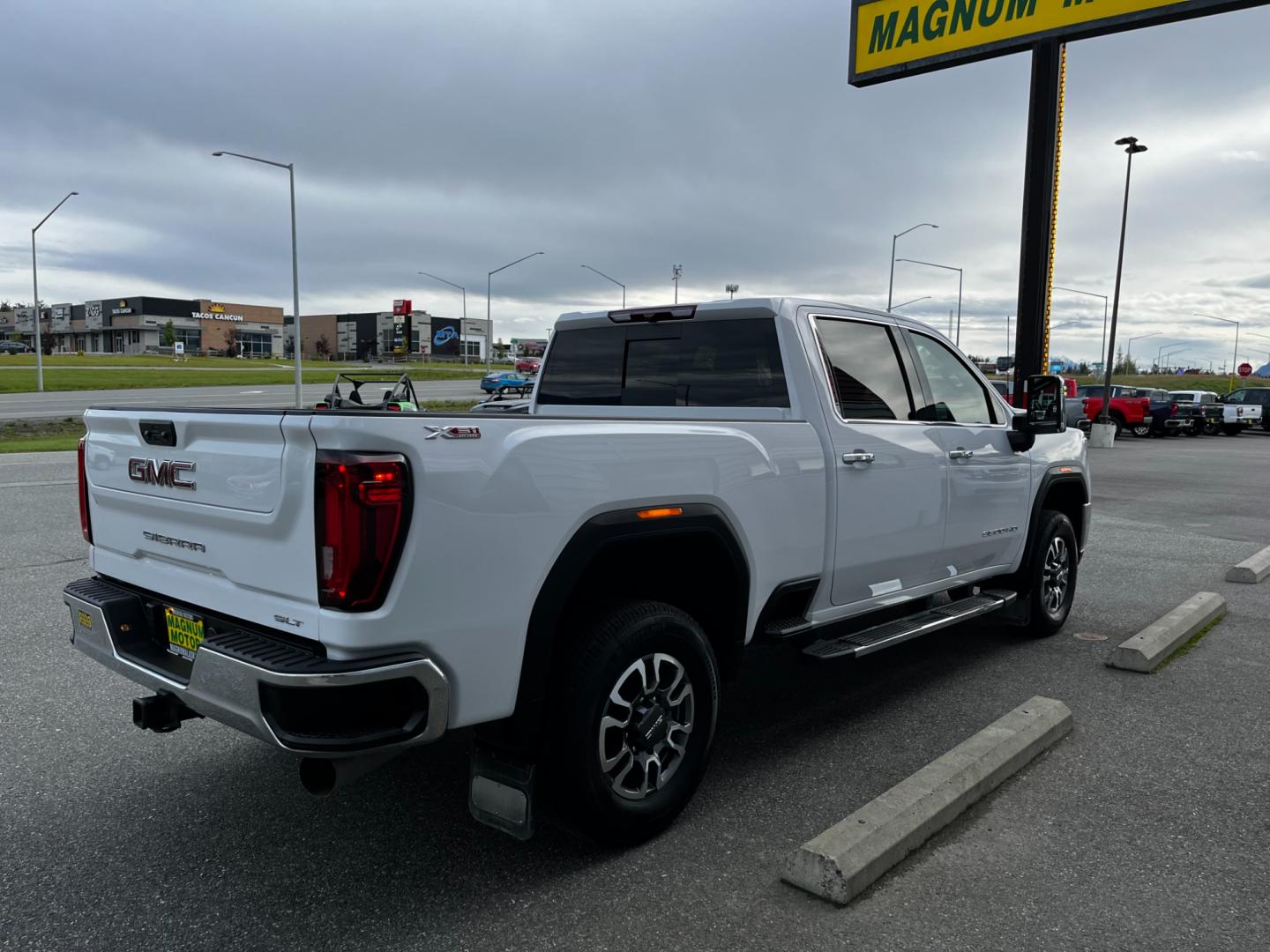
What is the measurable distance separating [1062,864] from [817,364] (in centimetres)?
223

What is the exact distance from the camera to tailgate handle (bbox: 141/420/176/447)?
3208 mm

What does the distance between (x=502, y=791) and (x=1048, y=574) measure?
455 cm

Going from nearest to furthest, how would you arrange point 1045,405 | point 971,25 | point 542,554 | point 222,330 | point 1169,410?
1. point 542,554
2. point 1045,405
3. point 971,25
4. point 1169,410
5. point 222,330

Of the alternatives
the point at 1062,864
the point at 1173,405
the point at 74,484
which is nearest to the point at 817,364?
the point at 1062,864

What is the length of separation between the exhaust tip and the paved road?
75.6 ft

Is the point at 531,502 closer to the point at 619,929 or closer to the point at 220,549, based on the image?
the point at 220,549

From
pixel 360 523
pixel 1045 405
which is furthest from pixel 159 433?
pixel 1045 405

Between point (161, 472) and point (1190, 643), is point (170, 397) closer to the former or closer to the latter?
point (161, 472)

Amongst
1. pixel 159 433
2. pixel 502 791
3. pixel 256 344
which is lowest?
pixel 502 791

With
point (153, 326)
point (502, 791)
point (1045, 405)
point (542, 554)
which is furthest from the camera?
point (153, 326)

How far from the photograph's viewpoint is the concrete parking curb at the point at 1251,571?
8359 mm

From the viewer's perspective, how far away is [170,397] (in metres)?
34.3

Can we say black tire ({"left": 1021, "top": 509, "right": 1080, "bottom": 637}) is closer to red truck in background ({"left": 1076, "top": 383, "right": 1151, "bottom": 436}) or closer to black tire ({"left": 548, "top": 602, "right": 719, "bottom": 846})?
black tire ({"left": 548, "top": 602, "right": 719, "bottom": 846})

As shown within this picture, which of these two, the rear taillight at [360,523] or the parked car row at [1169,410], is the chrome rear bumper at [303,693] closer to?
the rear taillight at [360,523]
